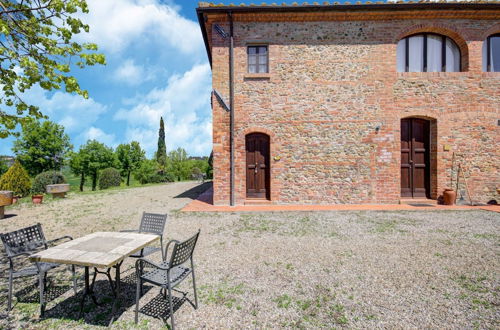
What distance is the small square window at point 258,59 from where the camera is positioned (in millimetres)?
8891

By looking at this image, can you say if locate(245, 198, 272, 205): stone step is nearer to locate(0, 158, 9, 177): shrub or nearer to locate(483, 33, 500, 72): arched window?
locate(483, 33, 500, 72): arched window

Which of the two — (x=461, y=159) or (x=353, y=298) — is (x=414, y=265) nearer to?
(x=353, y=298)

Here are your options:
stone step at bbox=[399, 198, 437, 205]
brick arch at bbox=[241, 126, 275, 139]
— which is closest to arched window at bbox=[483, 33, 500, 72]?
stone step at bbox=[399, 198, 437, 205]

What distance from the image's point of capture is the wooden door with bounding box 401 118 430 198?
29.6 ft

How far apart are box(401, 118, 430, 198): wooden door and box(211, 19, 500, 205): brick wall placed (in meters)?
0.43

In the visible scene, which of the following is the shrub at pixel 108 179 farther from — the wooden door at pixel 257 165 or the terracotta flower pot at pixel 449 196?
the terracotta flower pot at pixel 449 196

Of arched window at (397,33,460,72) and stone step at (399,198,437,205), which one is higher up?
arched window at (397,33,460,72)

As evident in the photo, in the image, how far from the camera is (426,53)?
8.95 metres

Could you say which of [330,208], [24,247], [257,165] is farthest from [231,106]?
[24,247]

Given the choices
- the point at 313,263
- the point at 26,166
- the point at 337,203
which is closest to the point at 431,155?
the point at 337,203

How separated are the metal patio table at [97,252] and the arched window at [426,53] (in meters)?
10.4

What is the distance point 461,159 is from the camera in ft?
28.7

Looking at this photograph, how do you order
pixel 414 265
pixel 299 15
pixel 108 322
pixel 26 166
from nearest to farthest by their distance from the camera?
pixel 108 322
pixel 414 265
pixel 299 15
pixel 26 166

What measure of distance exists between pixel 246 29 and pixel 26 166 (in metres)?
27.7
